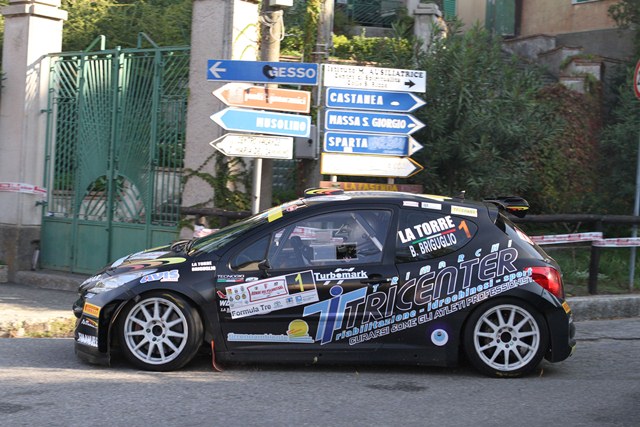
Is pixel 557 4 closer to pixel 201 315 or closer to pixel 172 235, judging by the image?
pixel 172 235

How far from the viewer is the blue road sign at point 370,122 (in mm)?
10352

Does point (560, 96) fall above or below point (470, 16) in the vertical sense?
below

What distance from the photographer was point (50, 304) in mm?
11211

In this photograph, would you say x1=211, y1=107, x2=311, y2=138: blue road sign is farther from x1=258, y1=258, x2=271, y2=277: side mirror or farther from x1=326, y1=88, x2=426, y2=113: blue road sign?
x1=258, y1=258, x2=271, y2=277: side mirror

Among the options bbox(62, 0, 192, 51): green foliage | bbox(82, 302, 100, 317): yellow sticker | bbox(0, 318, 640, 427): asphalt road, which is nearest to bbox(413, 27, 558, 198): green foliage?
bbox(0, 318, 640, 427): asphalt road

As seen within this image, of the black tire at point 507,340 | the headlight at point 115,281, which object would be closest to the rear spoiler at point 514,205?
the black tire at point 507,340

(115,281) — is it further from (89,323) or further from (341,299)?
(341,299)

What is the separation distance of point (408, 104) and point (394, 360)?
4.15 m

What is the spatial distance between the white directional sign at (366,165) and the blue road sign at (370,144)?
64 millimetres

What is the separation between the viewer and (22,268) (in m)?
13.5

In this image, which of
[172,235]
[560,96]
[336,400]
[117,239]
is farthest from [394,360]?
[560,96]

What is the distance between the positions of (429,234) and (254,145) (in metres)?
2.88

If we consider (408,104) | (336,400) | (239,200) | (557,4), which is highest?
(557,4)

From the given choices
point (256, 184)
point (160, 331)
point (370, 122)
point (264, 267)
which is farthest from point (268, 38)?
point (160, 331)
